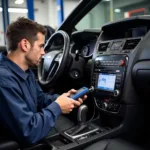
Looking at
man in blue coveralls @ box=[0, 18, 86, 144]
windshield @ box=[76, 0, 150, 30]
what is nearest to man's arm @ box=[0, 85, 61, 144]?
man in blue coveralls @ box=[0, 18, 86, 144]

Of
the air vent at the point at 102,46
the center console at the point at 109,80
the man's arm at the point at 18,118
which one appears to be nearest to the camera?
the man's arm at the point at 18,118

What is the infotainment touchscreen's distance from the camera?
51.6 inches

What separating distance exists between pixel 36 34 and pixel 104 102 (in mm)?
551

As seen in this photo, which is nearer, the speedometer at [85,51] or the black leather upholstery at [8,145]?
the black leather upholstery at [8,145]

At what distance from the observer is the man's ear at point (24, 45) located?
3.58 feet

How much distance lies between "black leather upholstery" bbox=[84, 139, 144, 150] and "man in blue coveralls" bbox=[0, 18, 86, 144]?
0.23m

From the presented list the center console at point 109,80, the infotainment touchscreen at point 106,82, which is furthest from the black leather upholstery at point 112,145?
the infotainment touchscreen at point 106,82

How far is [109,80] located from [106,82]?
3cm

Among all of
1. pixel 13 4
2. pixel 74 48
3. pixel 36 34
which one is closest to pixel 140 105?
pixel 36 34

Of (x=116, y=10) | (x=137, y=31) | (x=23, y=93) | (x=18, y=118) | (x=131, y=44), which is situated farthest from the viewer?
(x=116, y=10)

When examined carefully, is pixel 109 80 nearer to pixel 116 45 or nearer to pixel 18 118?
pixel 116 45

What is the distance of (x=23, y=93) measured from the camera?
107 cm

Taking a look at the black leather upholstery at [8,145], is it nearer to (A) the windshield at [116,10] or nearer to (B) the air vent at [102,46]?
(B) the air vent at [102,46]

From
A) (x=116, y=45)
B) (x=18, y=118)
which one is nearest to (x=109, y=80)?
(x=116, y=45)
